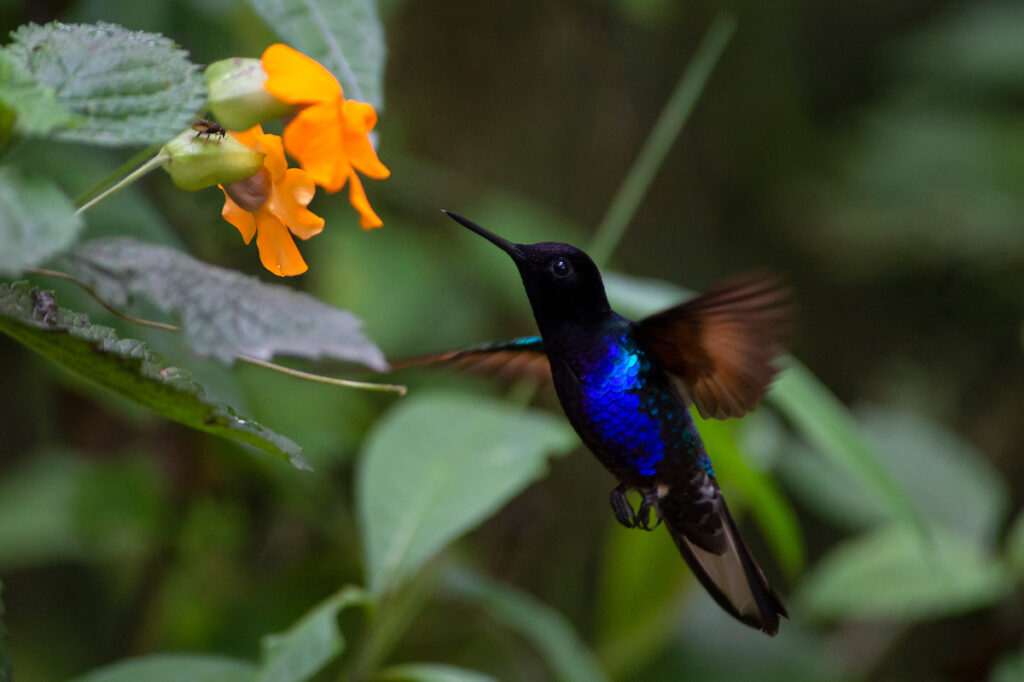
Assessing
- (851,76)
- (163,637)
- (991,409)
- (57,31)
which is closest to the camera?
(57,31)

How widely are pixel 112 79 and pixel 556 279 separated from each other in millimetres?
380

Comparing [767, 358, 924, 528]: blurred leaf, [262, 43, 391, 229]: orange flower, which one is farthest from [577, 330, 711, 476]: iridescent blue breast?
[262, 43, 391, 229]: orange flower

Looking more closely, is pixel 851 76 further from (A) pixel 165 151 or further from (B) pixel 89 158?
(A) pixel 165 151

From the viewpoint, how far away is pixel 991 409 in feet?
8.91

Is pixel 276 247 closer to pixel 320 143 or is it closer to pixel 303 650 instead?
pixel 320 143

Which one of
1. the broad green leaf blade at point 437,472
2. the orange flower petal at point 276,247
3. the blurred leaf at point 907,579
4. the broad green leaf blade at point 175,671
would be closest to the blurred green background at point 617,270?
the blurred leaf at point 907,579

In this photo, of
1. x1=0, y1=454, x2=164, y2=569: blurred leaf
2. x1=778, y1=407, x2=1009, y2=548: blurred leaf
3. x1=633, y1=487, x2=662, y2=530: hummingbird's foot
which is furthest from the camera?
x1=778, y1=407, x2=1009, y2=548: blurred leaf

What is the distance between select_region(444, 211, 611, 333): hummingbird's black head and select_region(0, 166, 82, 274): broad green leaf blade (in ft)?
1.30

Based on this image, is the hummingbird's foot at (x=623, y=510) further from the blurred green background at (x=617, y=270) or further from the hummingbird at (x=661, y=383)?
the blurred green background at (x=617, y=270)

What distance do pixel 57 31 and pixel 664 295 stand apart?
784 millimetres

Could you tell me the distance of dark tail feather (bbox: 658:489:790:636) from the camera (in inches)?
32.1

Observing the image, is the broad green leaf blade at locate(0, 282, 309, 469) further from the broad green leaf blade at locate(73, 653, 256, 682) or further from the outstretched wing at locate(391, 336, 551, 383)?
the broad green leaf blade at locate(73, 653, 256, 682)

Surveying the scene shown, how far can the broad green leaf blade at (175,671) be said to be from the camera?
85 cm

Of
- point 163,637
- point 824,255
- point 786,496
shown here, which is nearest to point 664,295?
point 163,637
